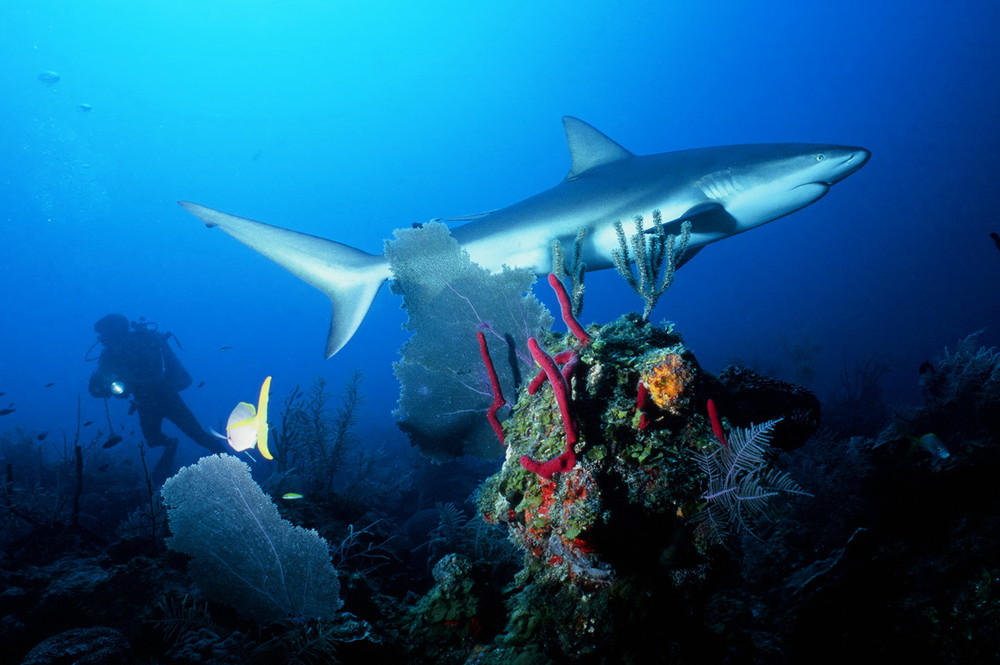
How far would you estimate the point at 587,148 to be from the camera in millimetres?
5875

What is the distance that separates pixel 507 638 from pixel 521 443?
1.07m

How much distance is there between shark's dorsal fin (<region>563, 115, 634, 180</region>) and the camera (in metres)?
5.75

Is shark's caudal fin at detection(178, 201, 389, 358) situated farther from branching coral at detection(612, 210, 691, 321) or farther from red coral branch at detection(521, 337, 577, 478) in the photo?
red coral branch at detection(521, 337, 577, 478)

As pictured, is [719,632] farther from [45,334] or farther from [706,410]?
[45,334]

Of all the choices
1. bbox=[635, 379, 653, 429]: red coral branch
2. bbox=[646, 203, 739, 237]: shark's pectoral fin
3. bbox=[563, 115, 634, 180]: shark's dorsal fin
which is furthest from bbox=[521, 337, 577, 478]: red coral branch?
bbox=[563, 115, 634, 180]: shark's dorsal fin

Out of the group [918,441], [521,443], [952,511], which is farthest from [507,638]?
[918,441]

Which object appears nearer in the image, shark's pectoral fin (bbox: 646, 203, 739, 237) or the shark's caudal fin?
shark's pectoral fin (bbox: 646, 203, 739, 237)

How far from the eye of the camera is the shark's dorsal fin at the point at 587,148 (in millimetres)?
5750

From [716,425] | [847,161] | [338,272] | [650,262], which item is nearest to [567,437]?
[716,425]

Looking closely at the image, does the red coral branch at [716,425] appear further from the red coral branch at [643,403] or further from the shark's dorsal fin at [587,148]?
the shark's dorsal fin at [587,148]

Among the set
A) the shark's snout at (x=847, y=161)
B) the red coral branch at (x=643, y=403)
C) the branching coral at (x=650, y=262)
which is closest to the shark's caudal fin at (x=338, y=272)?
the branching coral at (x=650, y=262)

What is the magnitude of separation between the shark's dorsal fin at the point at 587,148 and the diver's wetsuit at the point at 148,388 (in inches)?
546

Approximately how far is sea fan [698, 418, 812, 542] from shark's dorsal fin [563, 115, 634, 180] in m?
4.49

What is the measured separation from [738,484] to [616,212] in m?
3.39
